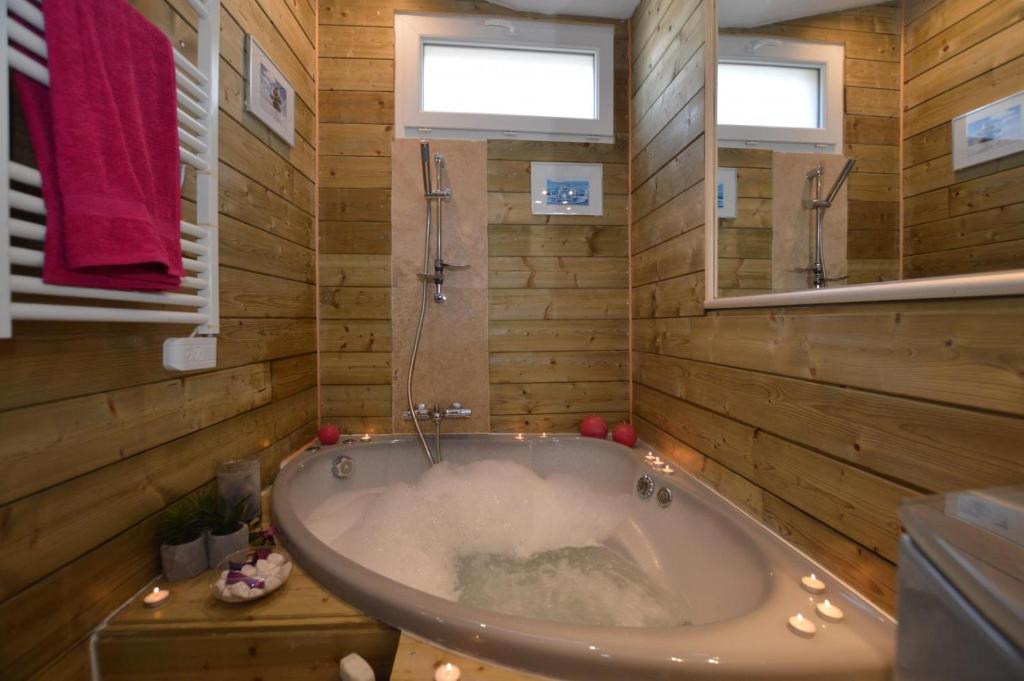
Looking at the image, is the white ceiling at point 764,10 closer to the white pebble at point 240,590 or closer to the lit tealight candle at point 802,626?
the lit tealight candle at point 802,626

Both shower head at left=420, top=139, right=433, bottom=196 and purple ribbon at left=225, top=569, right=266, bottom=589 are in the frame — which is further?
shower head at left=420, top=139, right=433, bottom=196

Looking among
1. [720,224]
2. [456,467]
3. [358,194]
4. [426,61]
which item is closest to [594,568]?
[456,467]

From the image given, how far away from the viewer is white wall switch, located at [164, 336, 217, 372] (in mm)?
1038

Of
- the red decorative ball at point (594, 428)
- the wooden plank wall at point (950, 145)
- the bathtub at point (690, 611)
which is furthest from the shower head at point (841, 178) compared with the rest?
the red decorative ball at point (594, 428)

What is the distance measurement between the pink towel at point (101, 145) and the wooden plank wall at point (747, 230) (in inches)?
59.1

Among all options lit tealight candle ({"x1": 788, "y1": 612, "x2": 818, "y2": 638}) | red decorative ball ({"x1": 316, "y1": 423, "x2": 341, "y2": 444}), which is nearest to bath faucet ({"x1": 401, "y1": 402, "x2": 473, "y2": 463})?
red decorative ball ({"x1": 316, "y1": 423, "x2": 341, "y2": 444})

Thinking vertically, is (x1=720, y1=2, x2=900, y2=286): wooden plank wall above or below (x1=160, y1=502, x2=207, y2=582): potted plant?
above

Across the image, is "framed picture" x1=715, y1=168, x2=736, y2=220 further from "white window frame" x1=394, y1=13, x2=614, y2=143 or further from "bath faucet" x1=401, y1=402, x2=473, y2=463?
"bath faucet" x1=401, y1=402, x2=473, y2=463

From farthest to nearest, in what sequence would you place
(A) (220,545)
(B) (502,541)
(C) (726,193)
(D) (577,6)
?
(D) (577,6) → (B) (502,541) → (C) (726,193) → (A) (220,545)

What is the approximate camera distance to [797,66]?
3.82 ft

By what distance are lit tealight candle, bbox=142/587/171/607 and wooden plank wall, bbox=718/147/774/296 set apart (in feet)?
5.57

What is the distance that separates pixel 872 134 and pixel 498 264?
57.9 inches

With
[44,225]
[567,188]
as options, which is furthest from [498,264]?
[44,225]

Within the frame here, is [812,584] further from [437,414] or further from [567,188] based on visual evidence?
[567,188]
